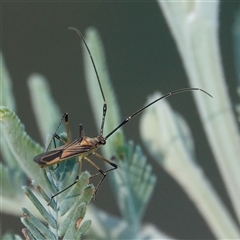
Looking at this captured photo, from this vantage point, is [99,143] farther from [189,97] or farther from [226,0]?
[189,97]

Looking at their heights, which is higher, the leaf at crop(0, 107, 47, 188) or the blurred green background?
the blurred green background

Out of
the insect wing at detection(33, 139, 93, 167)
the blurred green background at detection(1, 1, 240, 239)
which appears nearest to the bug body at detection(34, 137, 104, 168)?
the insect wing at detection(33, 139, 93, 167)

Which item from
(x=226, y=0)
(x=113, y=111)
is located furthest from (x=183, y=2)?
(x=226, y=0)

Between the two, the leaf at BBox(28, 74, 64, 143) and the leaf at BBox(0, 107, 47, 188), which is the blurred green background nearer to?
the leaf at BBox(28, 74, 64, 143)

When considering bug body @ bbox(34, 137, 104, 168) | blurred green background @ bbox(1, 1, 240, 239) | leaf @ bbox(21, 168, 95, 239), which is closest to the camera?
leaf @ bbox(21, 168, 95, 239)

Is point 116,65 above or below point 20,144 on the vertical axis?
above

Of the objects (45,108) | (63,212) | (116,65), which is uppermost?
(116,65)

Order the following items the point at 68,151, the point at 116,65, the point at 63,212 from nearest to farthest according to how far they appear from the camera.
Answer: the point at 63,212 → the point at 68,151 → the point at 116,65

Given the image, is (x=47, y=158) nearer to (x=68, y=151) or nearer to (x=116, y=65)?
(x=68, y=151)

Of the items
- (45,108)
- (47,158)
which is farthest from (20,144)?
(45,108)
